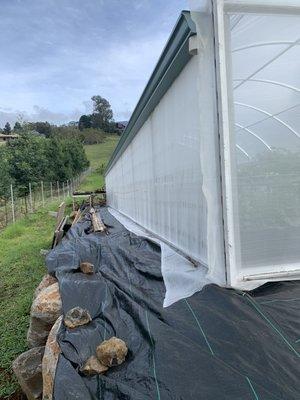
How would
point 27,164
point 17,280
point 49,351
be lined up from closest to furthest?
point 49,351, point 17,280, point 27,164

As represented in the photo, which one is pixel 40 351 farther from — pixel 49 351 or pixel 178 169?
pixel 178 169

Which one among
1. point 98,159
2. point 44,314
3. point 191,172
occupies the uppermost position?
point 98,159

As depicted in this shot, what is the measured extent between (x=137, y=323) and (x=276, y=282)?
1016 millimetres

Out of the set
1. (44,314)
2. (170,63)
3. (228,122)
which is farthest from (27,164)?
(228,122)

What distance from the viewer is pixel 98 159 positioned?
56781 millimetres

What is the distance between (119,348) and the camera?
6.86ft

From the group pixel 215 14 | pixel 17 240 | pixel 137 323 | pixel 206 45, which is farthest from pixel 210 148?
pixel 17 240

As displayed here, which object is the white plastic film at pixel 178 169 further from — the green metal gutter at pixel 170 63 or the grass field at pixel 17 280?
the grass field at pixel 17 280

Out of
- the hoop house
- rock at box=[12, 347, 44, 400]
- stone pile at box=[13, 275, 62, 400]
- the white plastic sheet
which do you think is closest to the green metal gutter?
the hoop house

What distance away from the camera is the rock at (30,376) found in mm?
3117

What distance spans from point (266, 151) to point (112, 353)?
5.88ft

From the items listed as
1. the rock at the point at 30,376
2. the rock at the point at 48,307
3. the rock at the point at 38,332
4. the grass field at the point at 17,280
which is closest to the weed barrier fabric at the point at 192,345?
the rock at the point at 48,307

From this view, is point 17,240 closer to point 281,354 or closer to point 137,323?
point 137,323

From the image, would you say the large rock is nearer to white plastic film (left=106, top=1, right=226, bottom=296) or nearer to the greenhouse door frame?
white plastic film (left=106, top=1, right=226, bottom=296)
